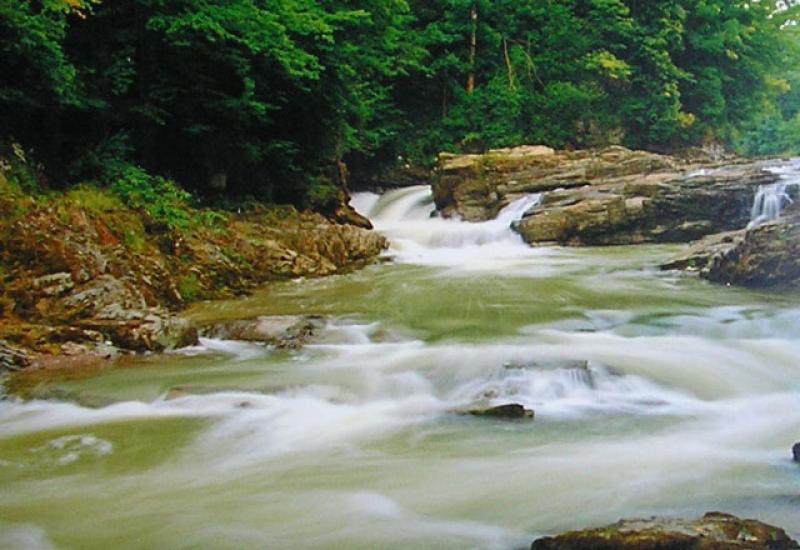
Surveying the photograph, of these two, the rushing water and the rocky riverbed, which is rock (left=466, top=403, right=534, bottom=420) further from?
the rocky riverbed

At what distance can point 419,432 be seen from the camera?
492cm

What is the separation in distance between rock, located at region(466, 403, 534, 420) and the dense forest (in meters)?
6.12

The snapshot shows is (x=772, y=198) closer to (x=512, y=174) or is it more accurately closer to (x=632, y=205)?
(x=632, y=205)

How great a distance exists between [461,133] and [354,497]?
21234 millimetres

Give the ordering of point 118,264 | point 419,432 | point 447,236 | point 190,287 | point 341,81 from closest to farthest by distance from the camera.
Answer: point 419,432, point 118,264, point 190,287, point 341,81, point 447,236

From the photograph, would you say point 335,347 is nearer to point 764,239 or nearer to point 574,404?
point 574,404

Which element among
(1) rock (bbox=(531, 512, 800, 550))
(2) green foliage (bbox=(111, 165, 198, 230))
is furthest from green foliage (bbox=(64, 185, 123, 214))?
(1) rock (bbox=(531, 512, 800, 550))

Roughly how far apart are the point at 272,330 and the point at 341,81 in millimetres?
6701

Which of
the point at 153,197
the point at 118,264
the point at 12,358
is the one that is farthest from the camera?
the point at 153,197

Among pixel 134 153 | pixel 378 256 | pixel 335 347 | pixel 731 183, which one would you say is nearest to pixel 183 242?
pixel 134 153

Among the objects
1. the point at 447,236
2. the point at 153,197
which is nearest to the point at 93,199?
the point at 153,197

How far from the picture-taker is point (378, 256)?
42.8ft

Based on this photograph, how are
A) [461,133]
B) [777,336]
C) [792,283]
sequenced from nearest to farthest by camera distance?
[777,336], [792,283], [461,133]

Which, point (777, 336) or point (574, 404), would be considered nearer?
point (574, 404)
